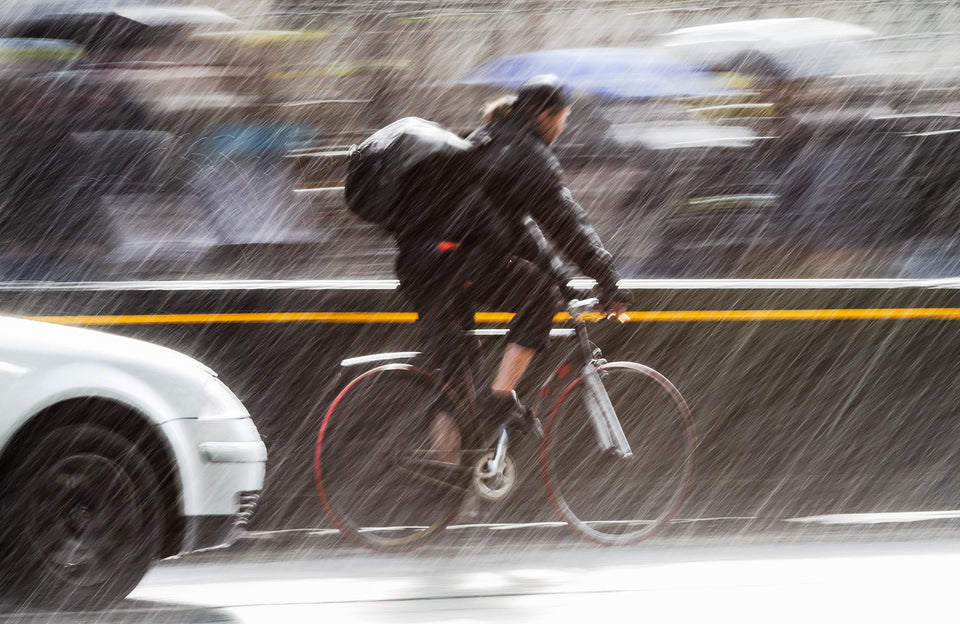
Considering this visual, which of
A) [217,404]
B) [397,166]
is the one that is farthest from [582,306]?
[217,404]

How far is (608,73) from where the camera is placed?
6.71m

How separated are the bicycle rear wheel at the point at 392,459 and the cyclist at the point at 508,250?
0.29 feet

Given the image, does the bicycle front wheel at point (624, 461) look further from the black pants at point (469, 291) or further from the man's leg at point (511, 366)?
the black pants at point (469, 291)

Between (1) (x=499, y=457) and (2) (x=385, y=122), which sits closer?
(1) (x=499, y=457)

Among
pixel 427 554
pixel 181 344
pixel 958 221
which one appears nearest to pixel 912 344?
pixel 958 221

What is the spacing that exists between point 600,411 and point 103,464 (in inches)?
88.2

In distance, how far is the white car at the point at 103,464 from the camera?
4715mm

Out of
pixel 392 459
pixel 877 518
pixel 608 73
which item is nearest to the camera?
pixel 392 459

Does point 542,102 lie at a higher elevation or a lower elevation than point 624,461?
higher

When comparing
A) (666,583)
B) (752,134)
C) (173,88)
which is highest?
(173,88)

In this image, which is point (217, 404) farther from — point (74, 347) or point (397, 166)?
point (397, 166)

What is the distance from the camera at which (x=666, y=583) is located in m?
5.41

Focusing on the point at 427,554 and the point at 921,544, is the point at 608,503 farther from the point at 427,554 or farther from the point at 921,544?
the point at 921,544

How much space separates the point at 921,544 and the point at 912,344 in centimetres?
98
